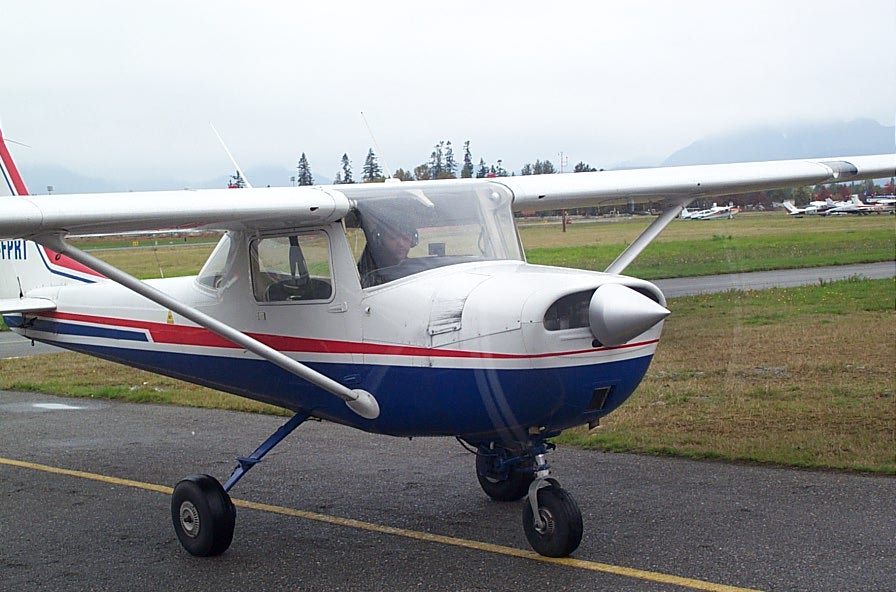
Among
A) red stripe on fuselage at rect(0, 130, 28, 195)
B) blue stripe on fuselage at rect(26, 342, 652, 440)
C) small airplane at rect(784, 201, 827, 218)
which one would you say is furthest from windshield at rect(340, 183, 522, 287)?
small airplane at rect(784, 201, 827, 218)

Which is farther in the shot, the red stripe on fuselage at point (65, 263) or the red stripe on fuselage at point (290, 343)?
the red stripe on fuselage at point (65, 263)

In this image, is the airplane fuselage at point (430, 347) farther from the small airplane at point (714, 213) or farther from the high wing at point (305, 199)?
the small airplane at point (714, 213)

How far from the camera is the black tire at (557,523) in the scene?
5633mm

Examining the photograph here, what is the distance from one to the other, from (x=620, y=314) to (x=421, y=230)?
158 centimetres

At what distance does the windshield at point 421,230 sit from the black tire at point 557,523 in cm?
146

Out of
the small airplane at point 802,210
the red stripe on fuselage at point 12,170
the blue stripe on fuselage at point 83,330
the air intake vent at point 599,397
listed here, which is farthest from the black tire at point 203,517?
the small airplane at point 802,210

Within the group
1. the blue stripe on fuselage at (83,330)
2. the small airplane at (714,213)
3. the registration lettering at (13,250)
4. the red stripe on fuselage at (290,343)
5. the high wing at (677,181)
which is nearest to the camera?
the red stripe on fuselage at (290,343)

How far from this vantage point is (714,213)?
9.89m

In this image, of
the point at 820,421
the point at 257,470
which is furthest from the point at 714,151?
the point at 257,470

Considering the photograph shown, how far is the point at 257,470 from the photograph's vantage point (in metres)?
8.57

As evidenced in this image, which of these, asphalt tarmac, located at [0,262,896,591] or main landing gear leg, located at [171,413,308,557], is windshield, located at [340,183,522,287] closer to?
main landing gear leg, located at [171,413,308,557]

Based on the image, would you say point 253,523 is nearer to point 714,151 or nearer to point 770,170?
point 770,170

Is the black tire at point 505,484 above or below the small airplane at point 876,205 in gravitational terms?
below

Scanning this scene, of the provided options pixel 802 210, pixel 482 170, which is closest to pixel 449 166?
pixel 482 170
